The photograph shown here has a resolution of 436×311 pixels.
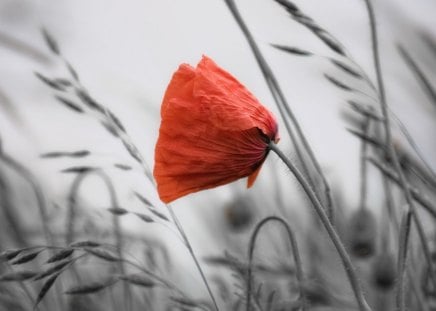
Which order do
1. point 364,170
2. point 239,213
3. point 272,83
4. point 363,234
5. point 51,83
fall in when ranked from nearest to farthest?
point 272,83, point 51,83, point 364,170, point 363,234, point 239,213

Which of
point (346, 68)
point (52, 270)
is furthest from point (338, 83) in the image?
point (52, 270)

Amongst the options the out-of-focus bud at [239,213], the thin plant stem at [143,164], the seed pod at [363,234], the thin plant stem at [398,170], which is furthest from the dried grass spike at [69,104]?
the out-of-focus bud at [239,213]

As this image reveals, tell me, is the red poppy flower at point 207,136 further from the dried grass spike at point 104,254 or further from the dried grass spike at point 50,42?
the dried grass spike at point 50,42

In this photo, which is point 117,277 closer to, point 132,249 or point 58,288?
point 58,288

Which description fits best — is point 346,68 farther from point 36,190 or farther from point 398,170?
point 36,190

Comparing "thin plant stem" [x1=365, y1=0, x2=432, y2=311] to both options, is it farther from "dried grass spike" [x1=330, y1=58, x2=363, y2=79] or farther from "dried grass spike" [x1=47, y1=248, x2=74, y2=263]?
"dried grass spike" [x1=47, y1=248, x2=74, y2=263]

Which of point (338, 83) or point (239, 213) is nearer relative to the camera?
point (338, 83)

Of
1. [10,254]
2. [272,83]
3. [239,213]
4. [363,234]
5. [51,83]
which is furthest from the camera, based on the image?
[239,213]
